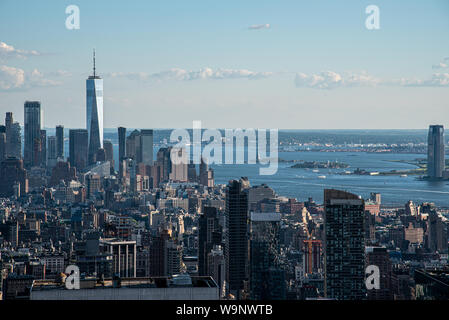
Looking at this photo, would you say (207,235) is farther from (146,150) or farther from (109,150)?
(109,150)

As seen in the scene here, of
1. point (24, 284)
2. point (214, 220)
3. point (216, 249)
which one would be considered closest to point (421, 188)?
point (214, 220)

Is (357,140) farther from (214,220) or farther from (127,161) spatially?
(127,161)

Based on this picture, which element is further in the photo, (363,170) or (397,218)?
(363,170)

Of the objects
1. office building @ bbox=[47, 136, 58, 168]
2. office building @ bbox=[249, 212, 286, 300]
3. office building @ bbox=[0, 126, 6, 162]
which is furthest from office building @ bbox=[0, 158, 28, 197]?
office building @ bbox=[249, 212, 286, 300]

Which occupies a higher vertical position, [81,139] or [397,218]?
[81,139]
